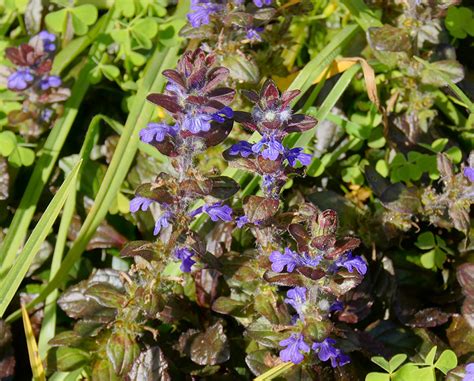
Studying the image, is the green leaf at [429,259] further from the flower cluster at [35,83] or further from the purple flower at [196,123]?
the flower cluster at [35,83]

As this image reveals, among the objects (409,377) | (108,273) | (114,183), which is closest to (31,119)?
(114,183)

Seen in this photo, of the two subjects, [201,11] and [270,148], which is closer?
[270,148]

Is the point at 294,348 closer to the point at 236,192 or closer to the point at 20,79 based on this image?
the point at 236,192

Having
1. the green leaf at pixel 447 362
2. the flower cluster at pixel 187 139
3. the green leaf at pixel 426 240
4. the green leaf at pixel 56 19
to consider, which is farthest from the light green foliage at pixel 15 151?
the green leaf at pixel 447 362

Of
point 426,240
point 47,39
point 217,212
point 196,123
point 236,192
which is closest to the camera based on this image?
point 196,123

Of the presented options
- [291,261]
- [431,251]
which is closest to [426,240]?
[431,251]

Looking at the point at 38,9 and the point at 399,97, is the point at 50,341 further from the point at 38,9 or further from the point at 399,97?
the point at 399,97

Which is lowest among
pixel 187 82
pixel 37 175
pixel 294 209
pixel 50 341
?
pixel 50 341

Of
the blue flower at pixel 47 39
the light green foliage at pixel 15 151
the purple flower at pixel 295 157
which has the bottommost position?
the light green foliage at pixel 15 151
